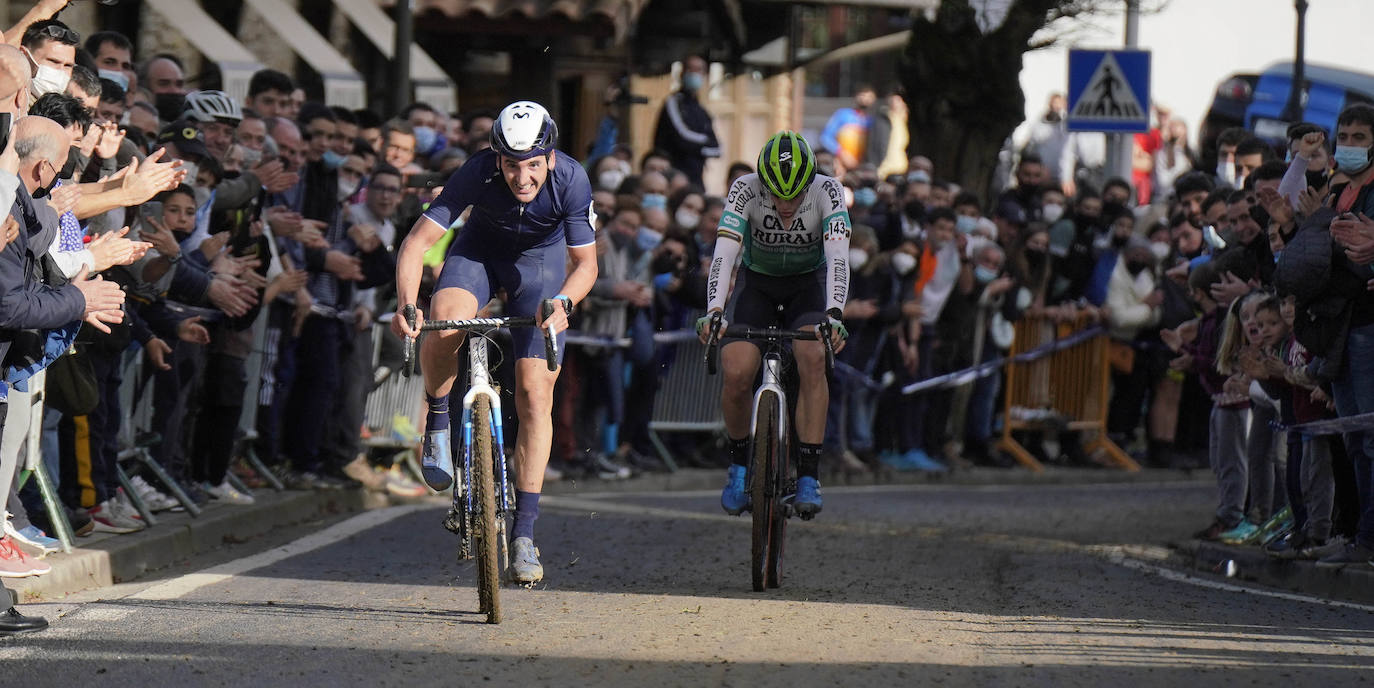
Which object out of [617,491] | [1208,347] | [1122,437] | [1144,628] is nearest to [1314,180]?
[1208,347]

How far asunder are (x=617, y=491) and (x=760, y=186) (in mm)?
5713

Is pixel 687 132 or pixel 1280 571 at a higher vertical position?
pixel 687 132

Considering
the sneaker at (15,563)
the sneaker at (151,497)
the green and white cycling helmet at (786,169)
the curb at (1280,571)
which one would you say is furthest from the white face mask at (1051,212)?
the sneaker at (15,563)

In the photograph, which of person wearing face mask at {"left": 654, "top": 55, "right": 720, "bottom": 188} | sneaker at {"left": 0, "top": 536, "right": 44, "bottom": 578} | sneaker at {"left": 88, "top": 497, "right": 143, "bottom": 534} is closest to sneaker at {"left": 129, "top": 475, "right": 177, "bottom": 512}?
sneaker at {"left": 88, "top": 497, "right": 143, "bottom": 534}

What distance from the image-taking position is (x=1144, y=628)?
346 inches

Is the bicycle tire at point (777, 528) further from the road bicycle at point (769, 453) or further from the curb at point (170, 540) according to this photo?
the curb at point (170, 540)

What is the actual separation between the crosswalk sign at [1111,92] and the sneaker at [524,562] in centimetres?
1257

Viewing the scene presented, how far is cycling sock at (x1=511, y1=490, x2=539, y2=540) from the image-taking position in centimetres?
917

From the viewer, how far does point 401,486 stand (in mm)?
14750

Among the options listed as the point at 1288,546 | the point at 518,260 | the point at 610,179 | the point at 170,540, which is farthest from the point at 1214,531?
the point at 610,179

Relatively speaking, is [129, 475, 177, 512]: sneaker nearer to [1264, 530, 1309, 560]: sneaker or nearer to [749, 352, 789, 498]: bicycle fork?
[749, 352, 789, 498]: bicycle fork

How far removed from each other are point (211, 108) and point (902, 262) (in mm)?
7236

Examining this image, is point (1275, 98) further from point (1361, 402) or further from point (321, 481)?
point (1361, 402)

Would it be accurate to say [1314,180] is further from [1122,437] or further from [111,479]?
[1122,437]
